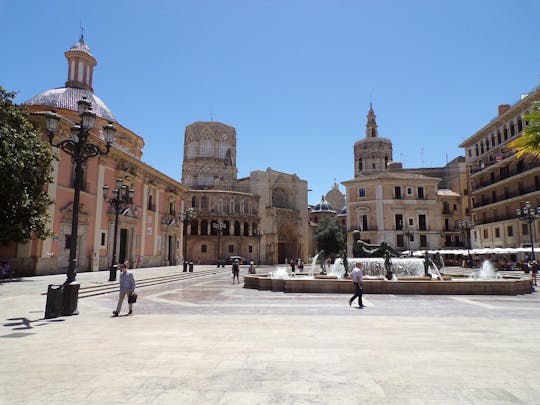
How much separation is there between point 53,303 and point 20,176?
1106cm

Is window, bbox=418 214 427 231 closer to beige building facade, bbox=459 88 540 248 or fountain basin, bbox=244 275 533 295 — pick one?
beige building facade, bbox=459 88 540 248

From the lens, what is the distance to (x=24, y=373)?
454 centimetres

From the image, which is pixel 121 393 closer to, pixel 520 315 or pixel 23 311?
pixel 23 311

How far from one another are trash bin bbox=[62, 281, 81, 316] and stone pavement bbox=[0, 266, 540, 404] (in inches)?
15.0

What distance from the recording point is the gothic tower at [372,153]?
78.3 metres

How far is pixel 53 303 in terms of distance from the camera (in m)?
8.78

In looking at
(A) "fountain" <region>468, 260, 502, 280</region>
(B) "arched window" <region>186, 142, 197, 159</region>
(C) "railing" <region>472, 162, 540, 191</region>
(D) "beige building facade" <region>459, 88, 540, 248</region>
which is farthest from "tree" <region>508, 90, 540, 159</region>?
(B) "arched window" <region>186, 142, 197, 159</region>

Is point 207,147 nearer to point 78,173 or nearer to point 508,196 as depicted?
point 508,196

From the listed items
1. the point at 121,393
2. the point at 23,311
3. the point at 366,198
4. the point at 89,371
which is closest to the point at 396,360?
the point at 121,393

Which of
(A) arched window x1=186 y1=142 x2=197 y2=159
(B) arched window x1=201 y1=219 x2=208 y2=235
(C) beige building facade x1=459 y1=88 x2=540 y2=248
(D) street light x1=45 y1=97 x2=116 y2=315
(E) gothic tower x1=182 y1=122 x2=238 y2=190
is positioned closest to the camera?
(D) street light x1=45 y1=97 x2=116 y2=315

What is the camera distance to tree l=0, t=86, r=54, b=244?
16.5 metres

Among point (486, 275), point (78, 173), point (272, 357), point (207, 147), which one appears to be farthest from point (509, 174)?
point (207, 147)

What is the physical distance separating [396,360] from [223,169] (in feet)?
180

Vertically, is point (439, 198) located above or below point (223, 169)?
below
